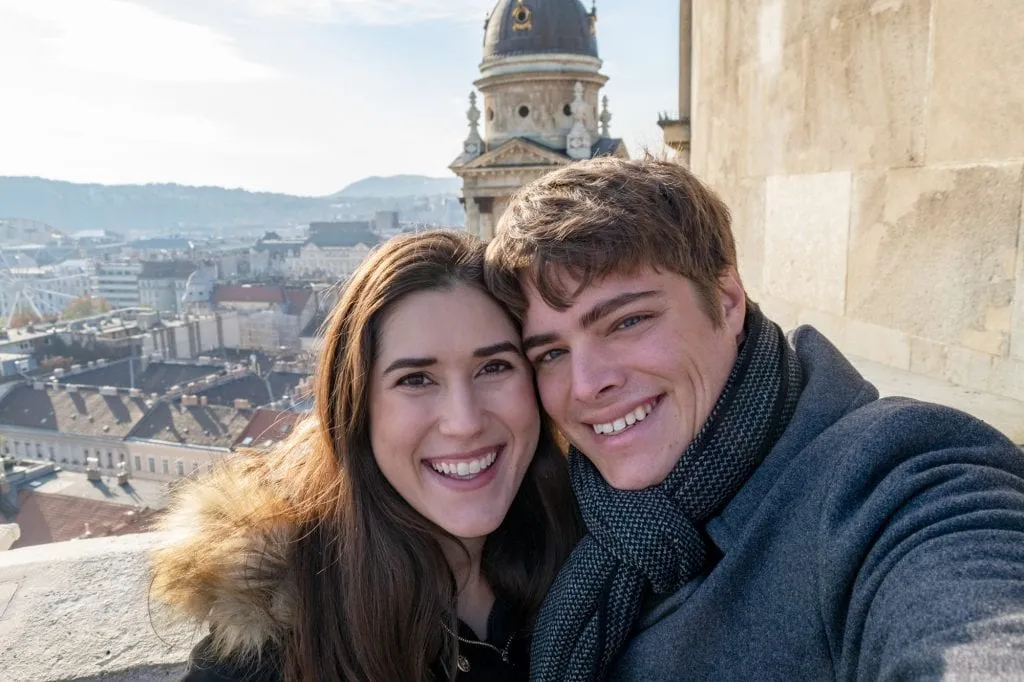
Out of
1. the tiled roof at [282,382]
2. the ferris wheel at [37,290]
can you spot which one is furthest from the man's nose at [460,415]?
the ferris wheel at [37,290]

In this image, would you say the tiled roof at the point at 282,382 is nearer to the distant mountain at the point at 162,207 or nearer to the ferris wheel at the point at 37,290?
the ferris wheel at the point at 37,290

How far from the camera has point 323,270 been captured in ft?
284

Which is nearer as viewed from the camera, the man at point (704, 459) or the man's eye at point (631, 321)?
the man at point (704, 459)

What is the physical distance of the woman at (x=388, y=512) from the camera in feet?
4.44

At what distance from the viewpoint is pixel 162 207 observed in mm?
181000

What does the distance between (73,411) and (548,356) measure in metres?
36.4

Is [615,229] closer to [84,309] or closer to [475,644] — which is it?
[475,644]

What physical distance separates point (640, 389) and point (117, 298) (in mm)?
87557

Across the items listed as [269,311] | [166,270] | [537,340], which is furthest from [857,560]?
[166,270]

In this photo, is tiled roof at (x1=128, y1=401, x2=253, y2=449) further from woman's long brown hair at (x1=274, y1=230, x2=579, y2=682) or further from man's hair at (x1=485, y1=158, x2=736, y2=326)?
man's hair at (x1=485, y1=158, x2=736, y2=326)

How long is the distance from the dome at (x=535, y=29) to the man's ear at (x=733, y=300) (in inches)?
936

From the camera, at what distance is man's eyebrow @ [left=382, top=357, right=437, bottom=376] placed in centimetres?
143

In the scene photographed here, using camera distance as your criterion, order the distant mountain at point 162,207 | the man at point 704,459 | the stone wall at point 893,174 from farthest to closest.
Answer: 1. the distant mountain at point 162,207
2. the stone wall at point 893,174
3. the man at point 704,459

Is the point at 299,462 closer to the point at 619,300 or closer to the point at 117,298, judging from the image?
the point at 619,300
